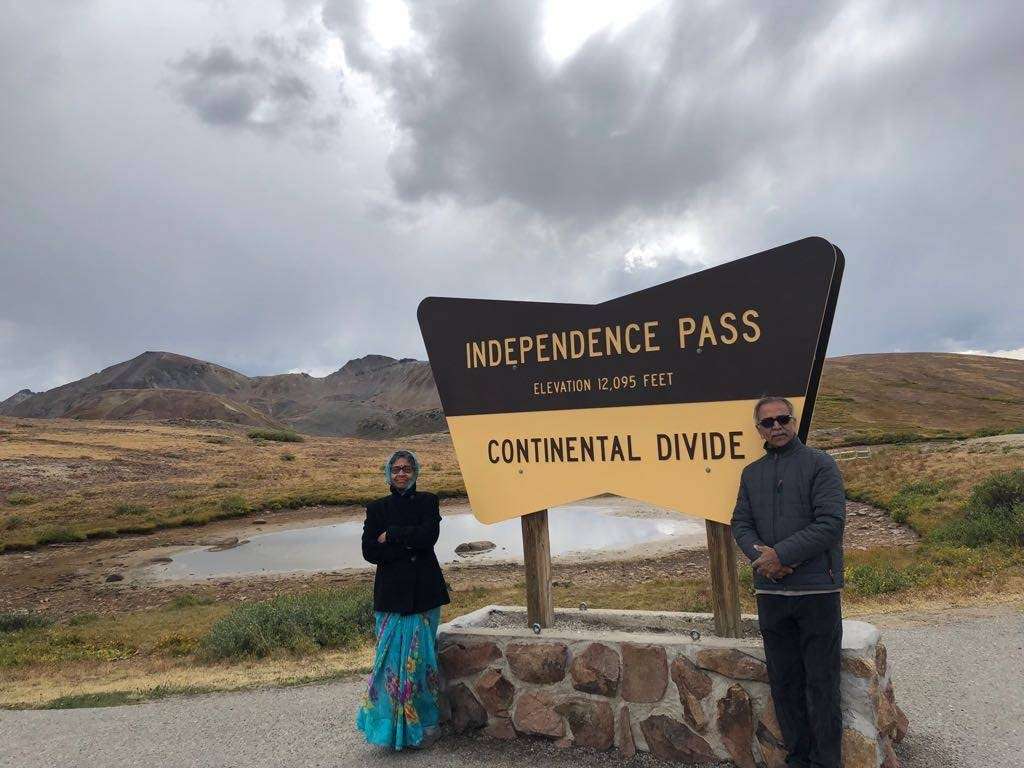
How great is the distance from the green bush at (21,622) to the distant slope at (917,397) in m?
48.9

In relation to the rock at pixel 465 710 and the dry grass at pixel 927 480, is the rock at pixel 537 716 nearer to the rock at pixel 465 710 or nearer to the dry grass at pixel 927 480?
the rock at pixel 465 710

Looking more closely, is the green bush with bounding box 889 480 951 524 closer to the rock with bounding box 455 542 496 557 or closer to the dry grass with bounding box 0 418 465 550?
the rock with bounding box 455 542 496 557

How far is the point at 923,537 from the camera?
15.5 metres

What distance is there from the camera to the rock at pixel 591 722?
14.5ft

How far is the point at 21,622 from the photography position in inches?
541

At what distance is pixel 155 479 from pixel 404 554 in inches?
1618

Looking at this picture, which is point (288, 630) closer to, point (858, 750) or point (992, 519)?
point (858, 750)

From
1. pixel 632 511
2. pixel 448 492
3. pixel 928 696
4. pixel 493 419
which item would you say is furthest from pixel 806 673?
pixel 448 492

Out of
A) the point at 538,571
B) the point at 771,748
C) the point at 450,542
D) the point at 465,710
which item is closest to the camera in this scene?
the point at 771,748

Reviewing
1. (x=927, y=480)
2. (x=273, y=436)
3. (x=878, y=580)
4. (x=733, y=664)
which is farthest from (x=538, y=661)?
(x=273, y=436)

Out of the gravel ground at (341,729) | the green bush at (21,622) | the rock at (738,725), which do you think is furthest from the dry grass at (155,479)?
the rock at (738,725)

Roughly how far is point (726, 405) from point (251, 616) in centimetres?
827

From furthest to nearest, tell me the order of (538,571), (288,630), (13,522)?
1. (13,522)
2. (288,630)
3. (538,571)

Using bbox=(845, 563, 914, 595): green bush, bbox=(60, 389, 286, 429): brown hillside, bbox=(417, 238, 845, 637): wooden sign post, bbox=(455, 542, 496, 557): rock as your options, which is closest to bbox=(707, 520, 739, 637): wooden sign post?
bbox=(417, 238, 845, 637): wooden sign post
